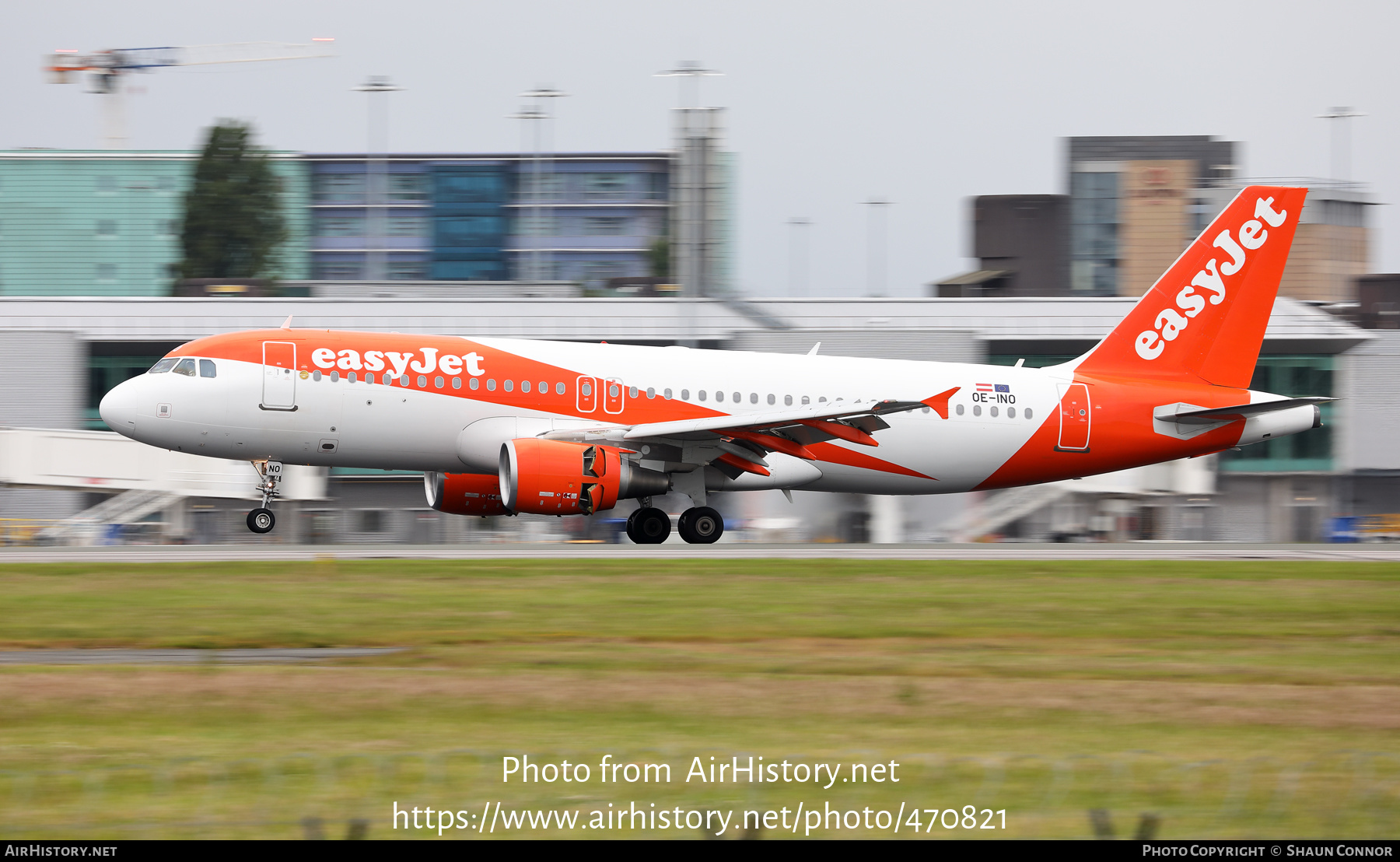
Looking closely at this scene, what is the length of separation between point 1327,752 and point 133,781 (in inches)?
335

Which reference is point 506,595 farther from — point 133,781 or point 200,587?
point 133,781

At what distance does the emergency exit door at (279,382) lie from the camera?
87.5 ft

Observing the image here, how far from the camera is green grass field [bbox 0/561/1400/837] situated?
353 inches

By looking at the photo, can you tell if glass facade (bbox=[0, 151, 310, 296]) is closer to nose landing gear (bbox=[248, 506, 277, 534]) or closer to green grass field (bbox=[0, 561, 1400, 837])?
nose landing gear (bbox=[248, 506, 277, 534])

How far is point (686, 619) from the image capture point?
57.9 ft

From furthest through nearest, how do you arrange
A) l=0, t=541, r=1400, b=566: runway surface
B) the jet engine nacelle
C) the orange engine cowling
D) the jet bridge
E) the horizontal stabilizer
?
1. the jet bridge
2. the horizontal stabilizer
3. the orange engine cowling
4. the jet engine nacelle
5. l=0, t=541, r=1400, b=566: runway surface

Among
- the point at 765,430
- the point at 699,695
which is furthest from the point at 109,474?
the point at 699,695

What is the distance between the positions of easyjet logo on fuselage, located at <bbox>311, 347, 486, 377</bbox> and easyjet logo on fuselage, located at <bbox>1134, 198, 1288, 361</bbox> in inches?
575

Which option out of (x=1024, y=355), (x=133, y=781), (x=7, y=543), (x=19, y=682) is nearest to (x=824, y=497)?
(x=1024, y=355)

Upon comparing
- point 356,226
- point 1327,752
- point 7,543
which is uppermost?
point 356,226

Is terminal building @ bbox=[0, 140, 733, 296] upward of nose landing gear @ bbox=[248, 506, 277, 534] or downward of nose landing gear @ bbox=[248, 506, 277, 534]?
upward

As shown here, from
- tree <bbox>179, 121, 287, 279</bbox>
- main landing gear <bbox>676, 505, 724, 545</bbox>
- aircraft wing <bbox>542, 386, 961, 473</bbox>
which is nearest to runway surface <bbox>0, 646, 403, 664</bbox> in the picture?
aircraft wing <bbox>542, 386, 961, 473</bbox>

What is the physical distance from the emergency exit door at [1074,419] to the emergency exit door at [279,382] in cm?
1565

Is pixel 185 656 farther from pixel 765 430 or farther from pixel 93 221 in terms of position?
pixel 93 221
